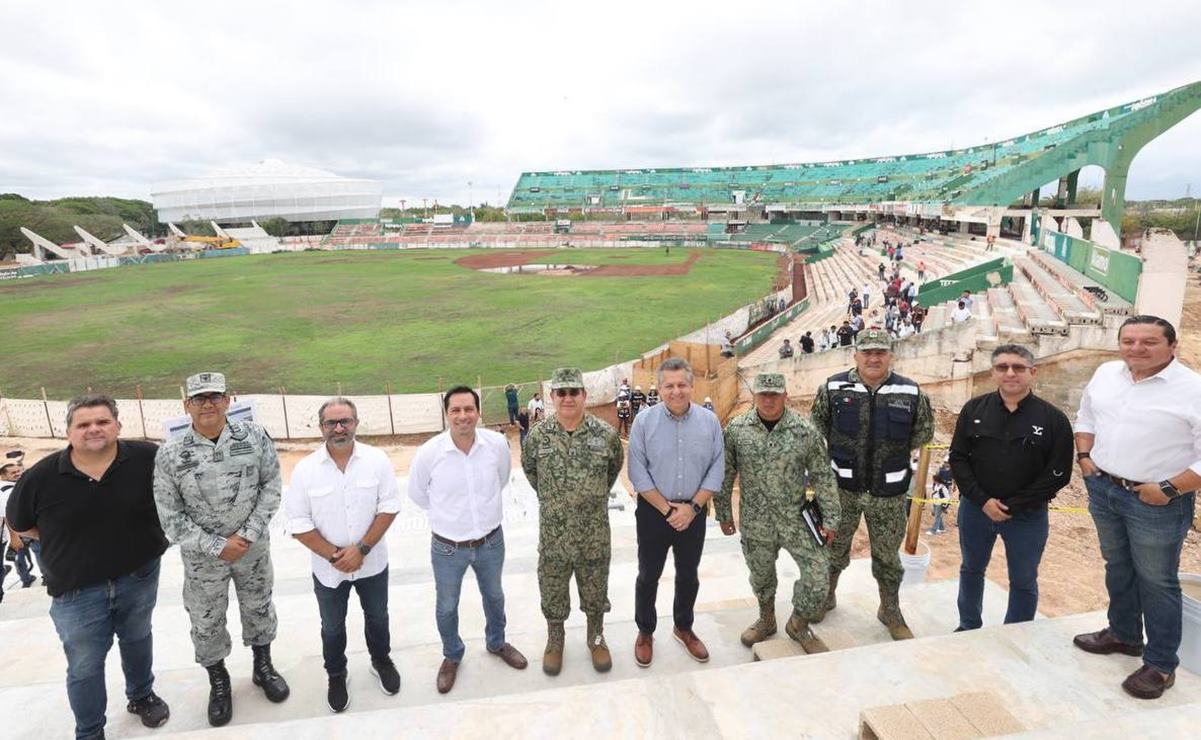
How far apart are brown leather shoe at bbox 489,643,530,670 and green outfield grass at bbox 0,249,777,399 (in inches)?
476

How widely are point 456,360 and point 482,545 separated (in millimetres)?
14681

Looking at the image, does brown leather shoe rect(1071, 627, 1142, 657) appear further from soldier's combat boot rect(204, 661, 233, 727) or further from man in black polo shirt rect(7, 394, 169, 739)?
man in black polo shirt rect(7, 394, 169, 739)

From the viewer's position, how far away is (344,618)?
127 inches

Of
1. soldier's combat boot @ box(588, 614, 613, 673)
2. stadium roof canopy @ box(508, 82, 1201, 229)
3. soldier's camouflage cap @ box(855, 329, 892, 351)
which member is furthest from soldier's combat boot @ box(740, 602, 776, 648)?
stadium roof canopy @ box(508, 82, 1201, 229)

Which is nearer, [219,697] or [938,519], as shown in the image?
[219,697]

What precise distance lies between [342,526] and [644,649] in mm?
1781

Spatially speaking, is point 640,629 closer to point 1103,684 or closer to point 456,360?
point 1103,684

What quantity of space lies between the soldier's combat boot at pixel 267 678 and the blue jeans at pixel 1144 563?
4197 millimetres

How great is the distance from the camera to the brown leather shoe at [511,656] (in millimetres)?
3486

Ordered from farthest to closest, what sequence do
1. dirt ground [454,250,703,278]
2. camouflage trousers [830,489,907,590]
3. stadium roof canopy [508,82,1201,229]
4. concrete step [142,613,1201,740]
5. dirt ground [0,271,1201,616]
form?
dirt ground [454,250,703,278] → stadium roof canopy [508,82,1201,229] → dirt ground [0,271,1201,616] → camouflage trousers [830,489,907,590] → concrete step [142,613,1201,740]

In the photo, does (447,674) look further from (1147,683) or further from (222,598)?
(1147,683)

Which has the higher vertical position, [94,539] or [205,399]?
[205,399]

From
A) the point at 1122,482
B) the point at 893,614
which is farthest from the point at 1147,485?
the point at 893,614

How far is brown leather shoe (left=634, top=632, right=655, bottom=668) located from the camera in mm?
3518
